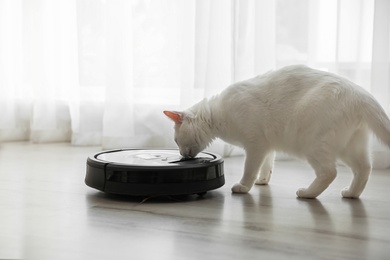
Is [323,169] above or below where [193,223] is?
above

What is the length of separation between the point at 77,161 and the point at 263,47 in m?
1.13

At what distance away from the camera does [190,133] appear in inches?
78.5

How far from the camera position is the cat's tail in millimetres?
1679

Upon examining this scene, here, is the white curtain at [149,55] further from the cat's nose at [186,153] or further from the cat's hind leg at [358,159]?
the cat's nose at [186,153]

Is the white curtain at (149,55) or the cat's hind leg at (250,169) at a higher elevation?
the white curtain at (149,55)

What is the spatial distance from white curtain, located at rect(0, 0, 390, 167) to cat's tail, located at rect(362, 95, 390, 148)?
76 centimetres

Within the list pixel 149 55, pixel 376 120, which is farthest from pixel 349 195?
pixel 149 55

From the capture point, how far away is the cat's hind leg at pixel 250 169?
193 centimetres

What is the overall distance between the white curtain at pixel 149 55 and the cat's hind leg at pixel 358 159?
63cm

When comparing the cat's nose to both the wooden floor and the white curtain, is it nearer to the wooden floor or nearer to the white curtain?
the wooden floor

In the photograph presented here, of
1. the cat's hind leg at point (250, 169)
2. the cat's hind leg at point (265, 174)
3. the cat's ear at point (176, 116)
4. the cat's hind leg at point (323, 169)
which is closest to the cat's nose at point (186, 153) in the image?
the cat's ear at point (176, 116)

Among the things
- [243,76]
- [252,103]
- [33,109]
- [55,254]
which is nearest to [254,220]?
[252,103]

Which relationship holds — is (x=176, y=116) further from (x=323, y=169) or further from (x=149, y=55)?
(x=149, y=55)

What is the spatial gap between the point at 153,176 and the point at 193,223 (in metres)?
0.30
